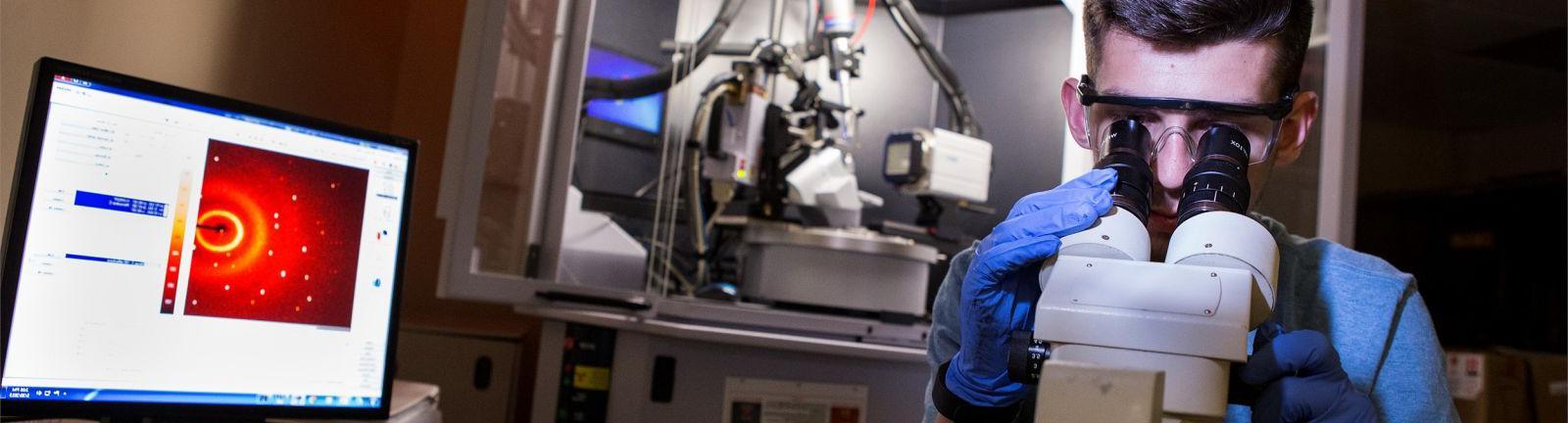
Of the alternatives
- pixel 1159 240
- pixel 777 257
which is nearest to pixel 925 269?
pixel 777 257

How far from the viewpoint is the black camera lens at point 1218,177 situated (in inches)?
28.4

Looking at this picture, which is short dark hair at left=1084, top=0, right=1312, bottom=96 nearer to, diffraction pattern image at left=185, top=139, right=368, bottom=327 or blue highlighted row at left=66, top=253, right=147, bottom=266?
diffraction pattern image at left=185, top=139, right=368, bottom=327

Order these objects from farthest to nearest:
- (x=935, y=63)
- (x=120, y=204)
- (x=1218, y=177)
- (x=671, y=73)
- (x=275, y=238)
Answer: (x=935, y=63) < (x=671, y=73) < (x=275, y=238) < (x=120, y=204) < (x=1218, y=177)

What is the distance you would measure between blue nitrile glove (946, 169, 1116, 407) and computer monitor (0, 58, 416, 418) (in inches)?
24.2

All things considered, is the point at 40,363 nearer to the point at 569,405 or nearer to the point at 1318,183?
the point at 569,405

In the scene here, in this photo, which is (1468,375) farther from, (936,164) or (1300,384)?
(1300,384)

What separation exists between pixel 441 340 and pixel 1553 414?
3.17 meters

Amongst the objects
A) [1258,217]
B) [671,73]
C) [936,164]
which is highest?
[671,73]

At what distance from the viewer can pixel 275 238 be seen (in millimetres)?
955

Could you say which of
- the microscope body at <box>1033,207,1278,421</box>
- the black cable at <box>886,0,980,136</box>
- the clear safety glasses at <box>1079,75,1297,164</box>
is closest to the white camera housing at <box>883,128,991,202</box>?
the black cable at <box>886,0,980,136</box>

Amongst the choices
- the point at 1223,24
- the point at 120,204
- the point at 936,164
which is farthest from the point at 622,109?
the point at 1223,24

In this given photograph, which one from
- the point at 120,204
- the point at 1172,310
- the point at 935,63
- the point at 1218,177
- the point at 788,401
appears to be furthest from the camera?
the point at 935,63

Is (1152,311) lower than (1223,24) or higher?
lower

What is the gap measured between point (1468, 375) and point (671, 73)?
2.53 metres
